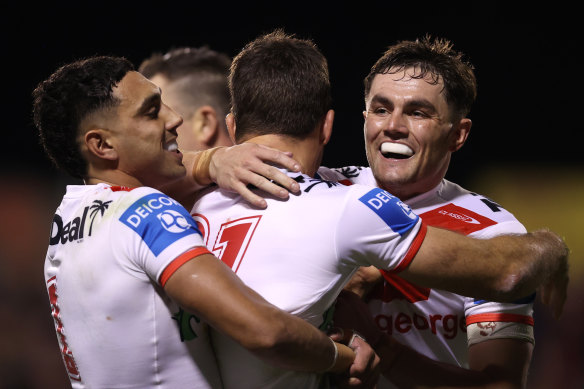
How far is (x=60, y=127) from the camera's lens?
Result: 2.13m

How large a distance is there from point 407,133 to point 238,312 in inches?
53.3

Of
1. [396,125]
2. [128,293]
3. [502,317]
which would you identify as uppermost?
[396,125]

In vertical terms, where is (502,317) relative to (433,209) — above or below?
below

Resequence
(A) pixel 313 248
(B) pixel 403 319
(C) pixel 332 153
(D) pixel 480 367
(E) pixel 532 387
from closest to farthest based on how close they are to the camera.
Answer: (A) pixel 313 248, (D) pixel 480 367, (B) pixel 403 319, (E) pixel 532 387, (C) pixel 332 153

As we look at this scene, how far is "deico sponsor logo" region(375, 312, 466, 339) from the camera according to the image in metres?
2.59

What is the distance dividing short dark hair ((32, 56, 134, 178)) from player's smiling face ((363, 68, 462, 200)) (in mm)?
1132

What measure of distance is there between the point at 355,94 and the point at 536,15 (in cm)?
226

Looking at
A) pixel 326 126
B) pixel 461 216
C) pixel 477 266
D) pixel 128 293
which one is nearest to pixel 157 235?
pixel 128 293

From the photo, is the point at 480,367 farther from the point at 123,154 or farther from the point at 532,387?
the point at 532,387

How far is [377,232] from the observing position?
1859 mm

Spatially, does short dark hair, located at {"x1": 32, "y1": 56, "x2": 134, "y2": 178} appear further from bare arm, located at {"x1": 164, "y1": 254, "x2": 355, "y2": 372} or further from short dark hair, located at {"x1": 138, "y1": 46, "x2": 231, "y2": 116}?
short dark hair, located at {"x1": 138, "y1": 46, "x2": 231, "y2": 116}

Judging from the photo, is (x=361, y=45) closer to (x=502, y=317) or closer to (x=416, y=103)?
(x=416, y=103)

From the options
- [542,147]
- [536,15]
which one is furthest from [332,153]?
[536,15]

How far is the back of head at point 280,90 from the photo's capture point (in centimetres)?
210
